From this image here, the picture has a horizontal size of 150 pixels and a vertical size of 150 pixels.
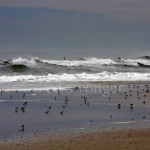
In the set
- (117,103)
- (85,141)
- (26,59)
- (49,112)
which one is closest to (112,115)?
(49,112)

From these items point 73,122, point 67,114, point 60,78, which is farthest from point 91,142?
point 60,78

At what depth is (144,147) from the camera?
1207cm

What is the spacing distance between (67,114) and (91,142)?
573 centimetres

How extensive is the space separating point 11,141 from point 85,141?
2.01 m

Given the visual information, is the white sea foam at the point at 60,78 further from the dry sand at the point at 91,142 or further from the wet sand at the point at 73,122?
the dry sand at the point at 91,142

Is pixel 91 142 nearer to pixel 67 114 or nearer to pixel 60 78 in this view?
pixel 67 114

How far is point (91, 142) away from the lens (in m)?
12.8

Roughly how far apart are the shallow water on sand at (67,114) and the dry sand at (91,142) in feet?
3.23

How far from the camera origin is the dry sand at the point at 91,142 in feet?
39.9

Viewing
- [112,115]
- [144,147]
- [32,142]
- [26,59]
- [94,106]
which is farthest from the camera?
[26,59]

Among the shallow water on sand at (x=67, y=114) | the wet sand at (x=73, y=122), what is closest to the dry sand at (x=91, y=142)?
the wet sand at (x=73, y=122)

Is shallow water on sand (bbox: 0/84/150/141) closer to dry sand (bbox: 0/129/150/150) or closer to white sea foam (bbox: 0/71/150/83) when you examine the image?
dry sand (bbox: 0/129/150/150)

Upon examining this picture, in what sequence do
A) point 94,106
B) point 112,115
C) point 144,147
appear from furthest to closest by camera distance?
1. point 94,106
2. point 112,115
3. point 144,147

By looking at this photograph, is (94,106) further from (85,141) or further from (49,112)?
(85,141)
